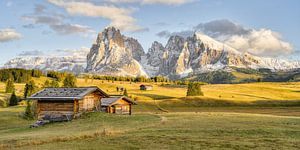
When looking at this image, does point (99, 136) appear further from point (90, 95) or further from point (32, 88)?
point (32, 88)

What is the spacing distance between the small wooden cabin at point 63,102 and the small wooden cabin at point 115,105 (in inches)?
225

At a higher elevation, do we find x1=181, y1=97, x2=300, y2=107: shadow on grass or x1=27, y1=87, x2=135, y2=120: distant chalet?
x1=27, y1=87, x2=135, y2=120: distant chalet

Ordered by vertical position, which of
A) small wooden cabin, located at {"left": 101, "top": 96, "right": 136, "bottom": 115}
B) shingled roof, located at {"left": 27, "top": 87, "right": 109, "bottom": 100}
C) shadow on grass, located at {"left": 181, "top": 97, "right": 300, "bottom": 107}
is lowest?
shadow on grass, located at {"left": 181, "top": 97, "right": 300, "bottom": 107}

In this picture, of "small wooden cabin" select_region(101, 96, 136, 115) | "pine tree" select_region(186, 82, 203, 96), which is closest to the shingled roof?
"small wooden cabin" select_region(101, 96, 136, 115)

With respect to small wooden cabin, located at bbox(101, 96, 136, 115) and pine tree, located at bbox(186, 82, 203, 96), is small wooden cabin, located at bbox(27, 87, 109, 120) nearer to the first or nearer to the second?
small wooden cabin, located at bbox(101, 96, 136, 115)

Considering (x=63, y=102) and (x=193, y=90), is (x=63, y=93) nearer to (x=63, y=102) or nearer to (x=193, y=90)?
(x=63, y=102)

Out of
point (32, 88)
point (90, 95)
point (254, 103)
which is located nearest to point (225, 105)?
point (254, 103)

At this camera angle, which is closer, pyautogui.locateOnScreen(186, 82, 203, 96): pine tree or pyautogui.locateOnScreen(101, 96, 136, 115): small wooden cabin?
pyautogui.locateOnScreen(101, 96, 136, 115): small wooden cabin

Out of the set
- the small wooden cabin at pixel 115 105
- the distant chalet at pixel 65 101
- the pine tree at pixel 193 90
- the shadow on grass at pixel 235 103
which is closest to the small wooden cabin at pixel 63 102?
the distant chalet at pixel 65 101

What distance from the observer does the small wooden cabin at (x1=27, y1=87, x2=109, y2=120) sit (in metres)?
56.3

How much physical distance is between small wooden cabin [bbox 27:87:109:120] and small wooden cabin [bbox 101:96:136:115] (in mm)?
5708

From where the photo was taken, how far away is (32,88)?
400 feet

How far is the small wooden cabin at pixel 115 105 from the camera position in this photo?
216 ft

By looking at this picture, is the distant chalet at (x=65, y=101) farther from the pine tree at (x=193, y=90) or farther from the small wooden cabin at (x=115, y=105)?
the pine tree at (x=193, y=90)
